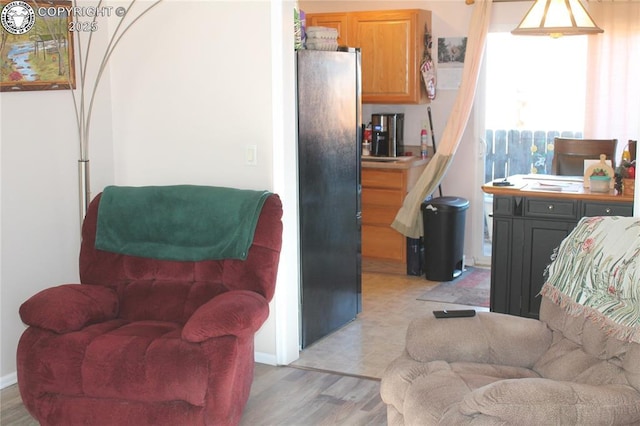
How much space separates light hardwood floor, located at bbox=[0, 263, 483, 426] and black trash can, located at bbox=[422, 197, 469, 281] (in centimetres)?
68

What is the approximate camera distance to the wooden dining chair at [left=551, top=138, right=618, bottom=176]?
5301 mm

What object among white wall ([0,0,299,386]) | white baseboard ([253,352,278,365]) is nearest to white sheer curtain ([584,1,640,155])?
white wall ([0,0,299,386])

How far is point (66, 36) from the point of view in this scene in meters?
4.24

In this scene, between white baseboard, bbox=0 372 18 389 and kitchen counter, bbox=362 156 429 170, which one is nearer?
white baseboard, bbox=0 372 18 389

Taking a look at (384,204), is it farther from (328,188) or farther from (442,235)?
(328,188)

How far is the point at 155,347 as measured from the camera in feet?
10.7

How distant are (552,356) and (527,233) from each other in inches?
67.6

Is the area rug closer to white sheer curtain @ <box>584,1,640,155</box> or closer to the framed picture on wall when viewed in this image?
white sheer curtain @ <box>584,1,640,155</box>

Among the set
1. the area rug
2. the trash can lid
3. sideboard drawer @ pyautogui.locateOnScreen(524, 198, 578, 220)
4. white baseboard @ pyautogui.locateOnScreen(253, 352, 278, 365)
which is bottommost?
white baseboard @ pyautogui.locateOnScreen(253, 352, 278, 365)

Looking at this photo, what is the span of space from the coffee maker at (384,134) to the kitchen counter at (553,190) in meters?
1.64

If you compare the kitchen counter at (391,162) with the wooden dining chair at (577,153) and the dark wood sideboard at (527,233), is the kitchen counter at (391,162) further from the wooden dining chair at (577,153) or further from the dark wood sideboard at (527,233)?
the dark wood sideboard at (527,233)

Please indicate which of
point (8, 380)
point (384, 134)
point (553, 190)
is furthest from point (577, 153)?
point (8, 380)

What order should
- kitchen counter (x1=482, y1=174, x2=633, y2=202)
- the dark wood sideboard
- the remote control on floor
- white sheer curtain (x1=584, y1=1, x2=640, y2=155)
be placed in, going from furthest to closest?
white sheer curtain (x1=584, y1=1, x2=640, y2=155) < the dark wood sideboard < kitchen counter (x1=482, y1=174, x2=633, y2=202) < the remote control on floor

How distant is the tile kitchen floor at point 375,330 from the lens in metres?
4.43
